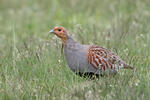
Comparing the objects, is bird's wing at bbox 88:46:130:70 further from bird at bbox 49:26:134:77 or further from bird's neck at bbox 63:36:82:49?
bird's neck at bbox 63:36:82:49

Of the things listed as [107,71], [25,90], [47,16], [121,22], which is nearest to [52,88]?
[25,90]

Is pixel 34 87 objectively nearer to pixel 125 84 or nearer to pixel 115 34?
pixel 125 84

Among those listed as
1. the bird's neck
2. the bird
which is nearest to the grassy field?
the bird

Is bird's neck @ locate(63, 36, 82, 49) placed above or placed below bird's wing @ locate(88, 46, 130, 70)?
above

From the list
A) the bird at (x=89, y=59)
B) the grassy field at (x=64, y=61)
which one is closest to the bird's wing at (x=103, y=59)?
the bird at (x=89, y=59)

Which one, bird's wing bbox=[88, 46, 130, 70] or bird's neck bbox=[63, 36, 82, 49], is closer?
bird's wing bbox=[88, 46, 130, 70]

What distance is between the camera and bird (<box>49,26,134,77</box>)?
222 inches

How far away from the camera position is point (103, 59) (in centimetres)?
587

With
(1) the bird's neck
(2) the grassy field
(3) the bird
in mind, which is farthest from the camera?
(1) the bird's neck

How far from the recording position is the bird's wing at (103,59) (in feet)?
18.8

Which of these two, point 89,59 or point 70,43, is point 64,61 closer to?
point 70,43

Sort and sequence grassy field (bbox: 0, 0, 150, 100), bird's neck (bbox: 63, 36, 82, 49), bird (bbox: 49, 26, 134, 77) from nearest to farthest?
grassy field (bbox: 0, 0, 150, 100) < bird (bbox: 49, 26, 134, 77) < bird's neck (bbox: 63, 36, 82, 49)

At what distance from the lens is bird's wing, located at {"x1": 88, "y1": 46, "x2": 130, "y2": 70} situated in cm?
573

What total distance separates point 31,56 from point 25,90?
1.21 m
